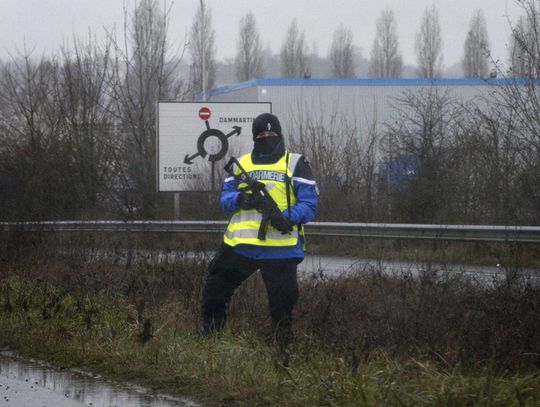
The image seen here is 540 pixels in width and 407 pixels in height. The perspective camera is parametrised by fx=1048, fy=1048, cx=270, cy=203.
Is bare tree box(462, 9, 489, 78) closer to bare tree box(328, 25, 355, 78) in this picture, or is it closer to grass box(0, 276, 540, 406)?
bare tree box(328, 25, 355, 78)

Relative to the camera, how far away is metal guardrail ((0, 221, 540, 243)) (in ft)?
46.9

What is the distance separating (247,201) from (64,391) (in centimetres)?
203

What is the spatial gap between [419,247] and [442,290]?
5761 millimetres

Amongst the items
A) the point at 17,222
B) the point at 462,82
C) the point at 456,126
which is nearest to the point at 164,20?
the point at 456,126

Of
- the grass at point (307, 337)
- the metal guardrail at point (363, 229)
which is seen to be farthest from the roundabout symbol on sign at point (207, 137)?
the grass at point (307, 337)

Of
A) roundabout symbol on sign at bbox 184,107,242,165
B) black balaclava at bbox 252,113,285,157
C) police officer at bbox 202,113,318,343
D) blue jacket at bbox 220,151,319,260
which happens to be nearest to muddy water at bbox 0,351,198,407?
police officer at bbox 202,113,318,343

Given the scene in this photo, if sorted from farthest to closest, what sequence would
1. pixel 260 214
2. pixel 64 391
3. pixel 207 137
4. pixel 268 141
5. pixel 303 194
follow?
pixel 207 137 → pixel 268 141 → pixel 303 194 → pixel 260 214 → pixel 64 391

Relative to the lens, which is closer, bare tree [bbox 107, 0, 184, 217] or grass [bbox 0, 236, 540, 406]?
grass [bbox 0, 236, 540, 406]

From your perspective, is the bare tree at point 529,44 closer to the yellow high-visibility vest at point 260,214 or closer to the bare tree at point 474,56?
the yellow high-visibility vest at point 260,214

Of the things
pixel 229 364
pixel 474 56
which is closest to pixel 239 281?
pixel 229 364

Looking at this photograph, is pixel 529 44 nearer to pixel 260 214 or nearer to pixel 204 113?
pixel 260 214

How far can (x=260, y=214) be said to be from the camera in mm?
8273

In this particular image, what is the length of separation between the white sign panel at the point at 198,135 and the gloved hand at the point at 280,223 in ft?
55.2

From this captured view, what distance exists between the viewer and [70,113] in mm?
24875
